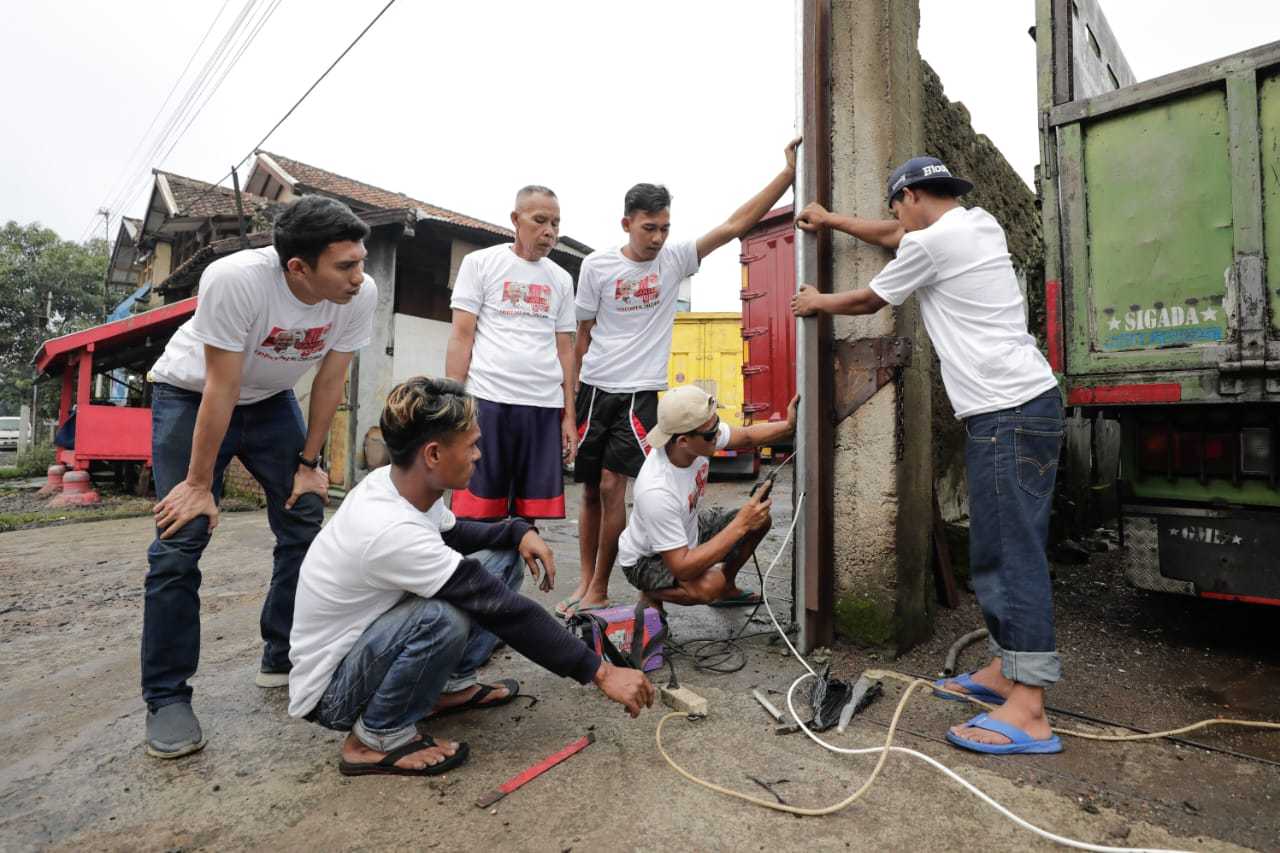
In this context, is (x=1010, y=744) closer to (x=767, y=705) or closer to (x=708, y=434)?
(x=767, y=705)

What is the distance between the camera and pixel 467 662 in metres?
2.24

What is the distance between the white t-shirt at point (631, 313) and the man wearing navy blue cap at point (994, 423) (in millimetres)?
1144

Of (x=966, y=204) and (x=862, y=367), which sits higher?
(x=966, y=204)

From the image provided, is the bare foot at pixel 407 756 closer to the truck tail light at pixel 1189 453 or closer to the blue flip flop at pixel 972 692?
the blue flip flop at pixel 972 692

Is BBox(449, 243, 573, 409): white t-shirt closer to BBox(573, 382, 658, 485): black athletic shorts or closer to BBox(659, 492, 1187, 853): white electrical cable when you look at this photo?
BBox(573, 382, 658, 485): black athletic shorts

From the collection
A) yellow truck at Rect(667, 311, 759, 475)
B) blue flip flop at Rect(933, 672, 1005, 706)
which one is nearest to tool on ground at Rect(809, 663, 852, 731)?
blue flip flop at Rect(933, 672, 1005, 706)

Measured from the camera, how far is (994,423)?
211cm

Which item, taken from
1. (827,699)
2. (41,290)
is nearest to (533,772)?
(827,699)

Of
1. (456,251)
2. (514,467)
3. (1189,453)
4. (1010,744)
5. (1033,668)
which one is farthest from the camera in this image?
(456,251)

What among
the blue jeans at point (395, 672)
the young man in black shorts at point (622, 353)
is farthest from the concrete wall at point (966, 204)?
the blue jeans at point (395, 672)

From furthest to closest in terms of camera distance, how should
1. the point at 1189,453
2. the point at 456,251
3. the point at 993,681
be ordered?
the point at 456,251 < the point at 1189,453 < the point at 993,681

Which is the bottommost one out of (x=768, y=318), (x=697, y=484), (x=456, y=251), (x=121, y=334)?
(x=697, y=484)

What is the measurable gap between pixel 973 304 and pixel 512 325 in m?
1.90

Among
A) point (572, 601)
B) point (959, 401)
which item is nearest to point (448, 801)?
point (572, 601)
